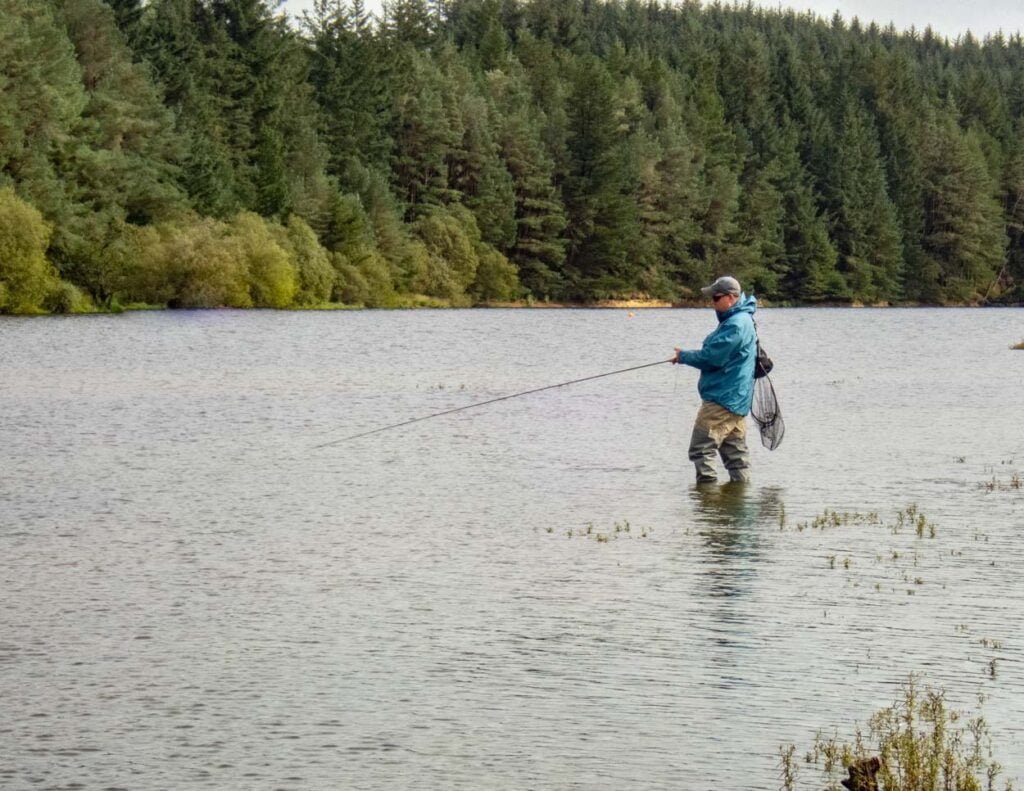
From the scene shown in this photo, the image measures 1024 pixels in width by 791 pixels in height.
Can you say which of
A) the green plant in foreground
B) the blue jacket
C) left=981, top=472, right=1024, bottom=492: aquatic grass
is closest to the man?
the blue jacket

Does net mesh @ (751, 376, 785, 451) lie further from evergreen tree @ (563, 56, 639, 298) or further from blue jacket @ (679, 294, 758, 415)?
evergreen tree @ (563, 56, 639, 298)

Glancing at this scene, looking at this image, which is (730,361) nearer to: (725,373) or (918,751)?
(725,373)

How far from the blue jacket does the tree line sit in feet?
135

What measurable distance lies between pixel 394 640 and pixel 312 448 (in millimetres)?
12173

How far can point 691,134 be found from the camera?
139m

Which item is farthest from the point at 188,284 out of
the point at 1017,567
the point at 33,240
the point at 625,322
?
the point at 1017,567

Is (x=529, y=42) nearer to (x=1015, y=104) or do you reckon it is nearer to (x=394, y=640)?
(x=1015, y=104)

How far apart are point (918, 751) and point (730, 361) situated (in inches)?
399

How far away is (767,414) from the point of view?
63.2ft

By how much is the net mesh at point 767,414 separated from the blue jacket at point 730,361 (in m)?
1.27

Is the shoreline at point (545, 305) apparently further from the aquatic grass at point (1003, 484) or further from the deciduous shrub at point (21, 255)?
the aquatic grass at point (1003, 484)

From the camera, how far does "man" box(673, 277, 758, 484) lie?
17.5 metres

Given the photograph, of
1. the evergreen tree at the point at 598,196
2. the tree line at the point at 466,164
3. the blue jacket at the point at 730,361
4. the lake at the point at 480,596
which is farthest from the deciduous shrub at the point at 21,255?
the evergreen tree at the point at 598,196

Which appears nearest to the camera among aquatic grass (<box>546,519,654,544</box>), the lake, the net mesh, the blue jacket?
the lake
